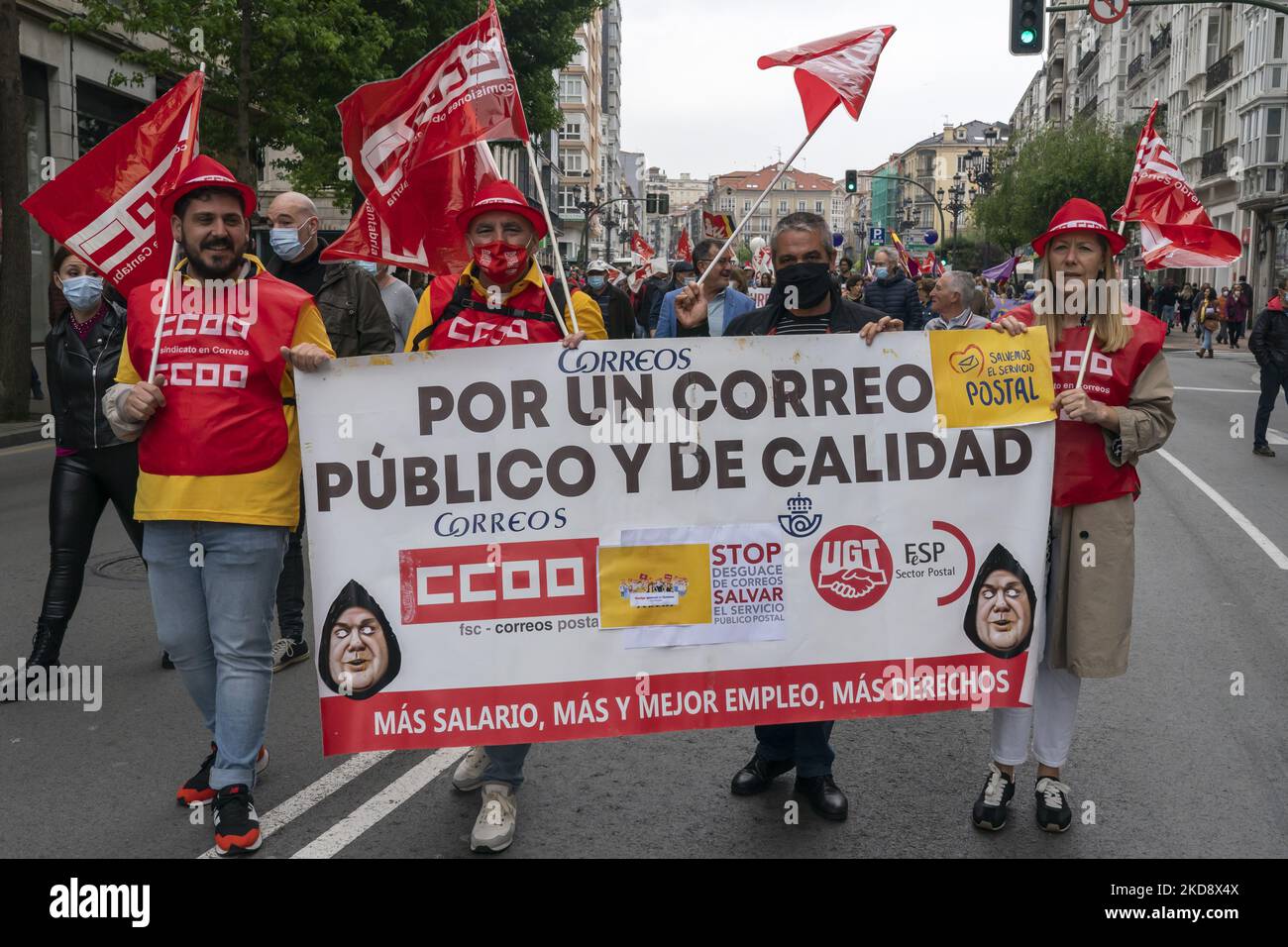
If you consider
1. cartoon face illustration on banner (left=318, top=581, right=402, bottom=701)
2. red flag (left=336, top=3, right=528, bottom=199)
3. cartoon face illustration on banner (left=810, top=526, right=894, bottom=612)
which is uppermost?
red flag (left=336, top=3, right=528, bottom=199)

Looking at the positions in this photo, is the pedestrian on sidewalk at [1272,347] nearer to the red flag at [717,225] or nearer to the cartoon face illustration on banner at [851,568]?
the red flag at [717,225]

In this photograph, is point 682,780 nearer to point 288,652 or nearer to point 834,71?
point 288,652

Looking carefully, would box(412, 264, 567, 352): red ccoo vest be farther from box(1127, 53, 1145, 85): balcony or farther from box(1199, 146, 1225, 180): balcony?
box(1127, 53, 1145, 85): balcony

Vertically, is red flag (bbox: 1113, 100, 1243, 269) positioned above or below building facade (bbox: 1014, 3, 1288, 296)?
below

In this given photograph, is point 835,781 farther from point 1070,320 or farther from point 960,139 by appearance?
point 960,139

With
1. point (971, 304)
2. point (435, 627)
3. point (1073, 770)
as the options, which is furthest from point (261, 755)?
point (971, 304)

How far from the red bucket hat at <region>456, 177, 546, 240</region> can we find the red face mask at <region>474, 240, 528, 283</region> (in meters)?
0.11

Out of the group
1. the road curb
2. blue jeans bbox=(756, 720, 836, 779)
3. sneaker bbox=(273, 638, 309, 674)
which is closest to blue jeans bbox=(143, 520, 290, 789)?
blue jeans bbox=(756, 720, 836, 779)

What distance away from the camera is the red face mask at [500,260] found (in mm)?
4344

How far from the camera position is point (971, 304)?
8.09 m

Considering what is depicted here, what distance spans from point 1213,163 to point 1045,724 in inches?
2249

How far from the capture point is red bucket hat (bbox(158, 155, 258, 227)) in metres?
4.14
